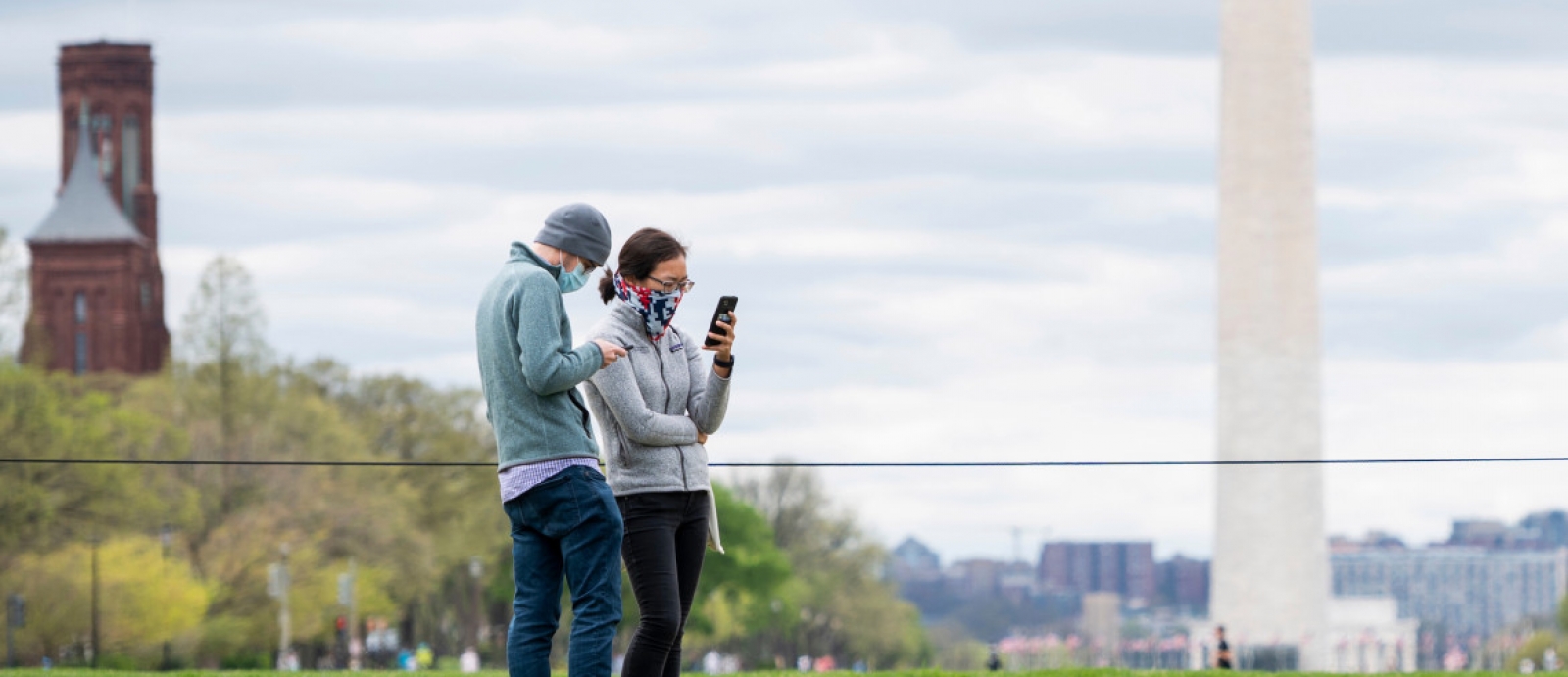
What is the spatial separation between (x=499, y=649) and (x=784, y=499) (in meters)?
14.7

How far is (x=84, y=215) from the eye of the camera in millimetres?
112500

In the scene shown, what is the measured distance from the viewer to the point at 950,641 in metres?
129

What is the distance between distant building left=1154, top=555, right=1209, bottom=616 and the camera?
148 metres

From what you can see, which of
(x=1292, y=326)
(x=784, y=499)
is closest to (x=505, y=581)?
(x=784, y=499)

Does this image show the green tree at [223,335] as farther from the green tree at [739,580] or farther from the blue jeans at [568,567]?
the blue jeans at [568,567]

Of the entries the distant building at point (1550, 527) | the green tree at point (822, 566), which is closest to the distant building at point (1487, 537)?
the distant building at point (1550, 527)

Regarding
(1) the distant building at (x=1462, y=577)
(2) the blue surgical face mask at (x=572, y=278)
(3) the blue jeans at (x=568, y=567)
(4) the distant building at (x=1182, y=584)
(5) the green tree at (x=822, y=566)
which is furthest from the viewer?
(1) the distant building at (x=1462, y=577)

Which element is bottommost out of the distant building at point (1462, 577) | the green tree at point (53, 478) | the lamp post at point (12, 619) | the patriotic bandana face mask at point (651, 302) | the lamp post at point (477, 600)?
the distant building at point (1462, 577)

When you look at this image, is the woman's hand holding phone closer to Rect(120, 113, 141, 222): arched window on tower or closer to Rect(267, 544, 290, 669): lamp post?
Rect(267, 544, 290, 669): lamp post

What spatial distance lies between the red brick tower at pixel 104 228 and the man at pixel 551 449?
96.0 metres

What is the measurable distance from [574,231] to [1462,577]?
170 meters

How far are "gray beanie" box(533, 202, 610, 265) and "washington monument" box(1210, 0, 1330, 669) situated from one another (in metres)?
38.5

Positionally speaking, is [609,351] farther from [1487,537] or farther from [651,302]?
[1487,537]

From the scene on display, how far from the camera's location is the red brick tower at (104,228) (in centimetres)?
10775
